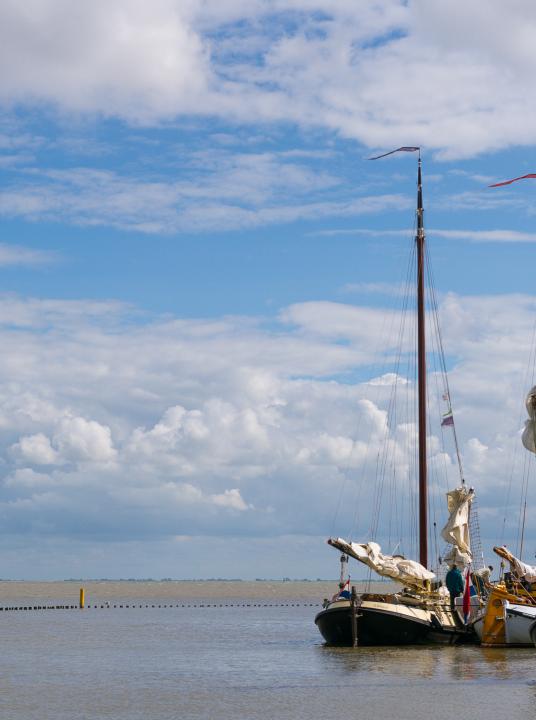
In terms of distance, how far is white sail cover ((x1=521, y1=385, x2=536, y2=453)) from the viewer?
44812 millimetres

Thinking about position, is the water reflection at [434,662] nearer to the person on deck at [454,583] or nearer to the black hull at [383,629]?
the black hull at [383,629]

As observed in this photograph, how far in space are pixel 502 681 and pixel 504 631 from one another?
12.0 metres

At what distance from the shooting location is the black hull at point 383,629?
4788 cm

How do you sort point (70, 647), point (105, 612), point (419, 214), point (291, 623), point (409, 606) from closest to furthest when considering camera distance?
point (409, 606), point (70, 647), point (419, 214), point (291, 623), point (105, 612)

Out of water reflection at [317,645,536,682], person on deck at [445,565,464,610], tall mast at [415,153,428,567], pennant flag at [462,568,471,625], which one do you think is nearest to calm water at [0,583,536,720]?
water reflection at [317,645,536,682]

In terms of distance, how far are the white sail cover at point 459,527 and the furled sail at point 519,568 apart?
4853 millimetres

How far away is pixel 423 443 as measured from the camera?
60500 millimetres

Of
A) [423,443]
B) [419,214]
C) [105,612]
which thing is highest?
[419,214]

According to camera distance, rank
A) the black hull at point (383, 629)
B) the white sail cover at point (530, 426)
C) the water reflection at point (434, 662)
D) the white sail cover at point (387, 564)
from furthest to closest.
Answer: the white sail cover at point (387, 564)
the black hull at point (383, 629)
the white sail cover at point (530, 426)
the water reflection at point (434, 662)

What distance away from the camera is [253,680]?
129ft

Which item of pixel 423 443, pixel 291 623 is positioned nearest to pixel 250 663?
pixel 423 443

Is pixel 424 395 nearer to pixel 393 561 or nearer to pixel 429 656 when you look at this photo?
pixel 393 561

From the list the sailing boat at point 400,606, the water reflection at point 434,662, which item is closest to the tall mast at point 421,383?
the sailing boat at point 400,606

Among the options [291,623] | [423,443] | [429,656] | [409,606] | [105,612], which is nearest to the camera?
[429,656]
